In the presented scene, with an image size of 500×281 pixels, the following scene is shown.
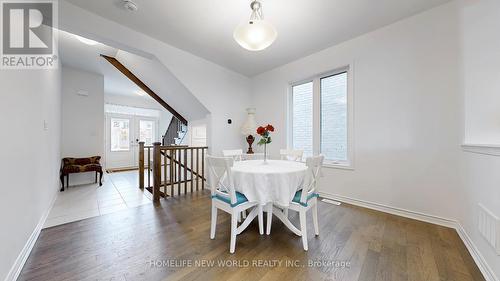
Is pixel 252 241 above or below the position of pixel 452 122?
below

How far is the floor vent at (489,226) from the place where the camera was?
127cm

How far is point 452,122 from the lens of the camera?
2109 millimetres

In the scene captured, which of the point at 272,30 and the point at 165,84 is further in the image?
the point at 165,84

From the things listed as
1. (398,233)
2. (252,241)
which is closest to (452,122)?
(398,233)

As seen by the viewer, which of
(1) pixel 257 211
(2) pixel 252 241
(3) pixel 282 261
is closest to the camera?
(3) pixel 282 261

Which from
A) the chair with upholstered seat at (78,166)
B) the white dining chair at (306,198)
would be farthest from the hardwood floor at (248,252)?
the chair with upholstered seat at (78,166)

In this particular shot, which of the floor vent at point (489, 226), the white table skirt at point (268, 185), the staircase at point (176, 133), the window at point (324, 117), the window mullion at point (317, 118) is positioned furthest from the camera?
the staircase at point (176, 133)

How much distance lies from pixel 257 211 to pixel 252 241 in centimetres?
30

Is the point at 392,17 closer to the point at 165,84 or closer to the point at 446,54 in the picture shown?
the point at 446,54

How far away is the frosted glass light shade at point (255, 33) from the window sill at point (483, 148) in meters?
2.00

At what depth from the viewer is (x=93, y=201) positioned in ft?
10.1

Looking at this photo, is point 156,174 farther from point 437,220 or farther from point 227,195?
point 437,220

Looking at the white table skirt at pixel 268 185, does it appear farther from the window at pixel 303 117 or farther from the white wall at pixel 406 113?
the window at pixel 303 117

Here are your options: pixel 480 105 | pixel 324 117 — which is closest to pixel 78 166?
pixel 324 117
